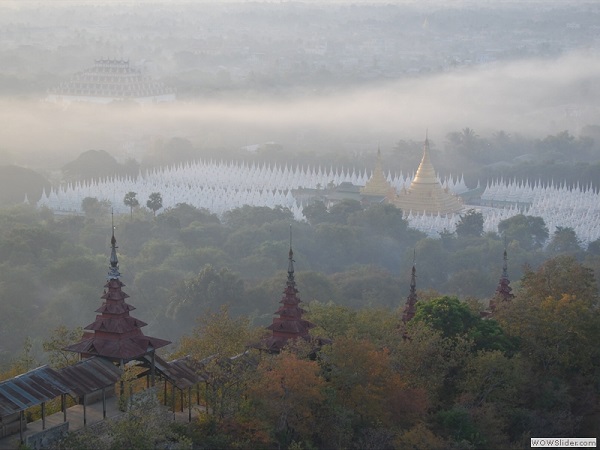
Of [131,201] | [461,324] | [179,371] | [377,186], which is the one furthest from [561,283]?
[377,186]

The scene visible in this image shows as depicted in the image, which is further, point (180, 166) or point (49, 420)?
point (180, 166)

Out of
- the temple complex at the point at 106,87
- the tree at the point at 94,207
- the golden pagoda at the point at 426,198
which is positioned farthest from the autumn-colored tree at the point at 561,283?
the temple complex at the point at 106,87

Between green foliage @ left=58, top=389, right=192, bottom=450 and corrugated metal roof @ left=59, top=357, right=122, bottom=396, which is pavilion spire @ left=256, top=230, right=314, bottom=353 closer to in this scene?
green foliage @ left=58, top=389, right=192, bottom=450

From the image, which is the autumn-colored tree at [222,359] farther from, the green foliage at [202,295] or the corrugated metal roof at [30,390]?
the green foliage at [202,295]

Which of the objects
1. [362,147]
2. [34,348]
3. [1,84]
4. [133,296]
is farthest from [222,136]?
[34,348]

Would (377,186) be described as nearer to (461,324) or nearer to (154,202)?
(154,202)

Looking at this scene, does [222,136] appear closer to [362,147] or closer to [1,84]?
[362,147]
